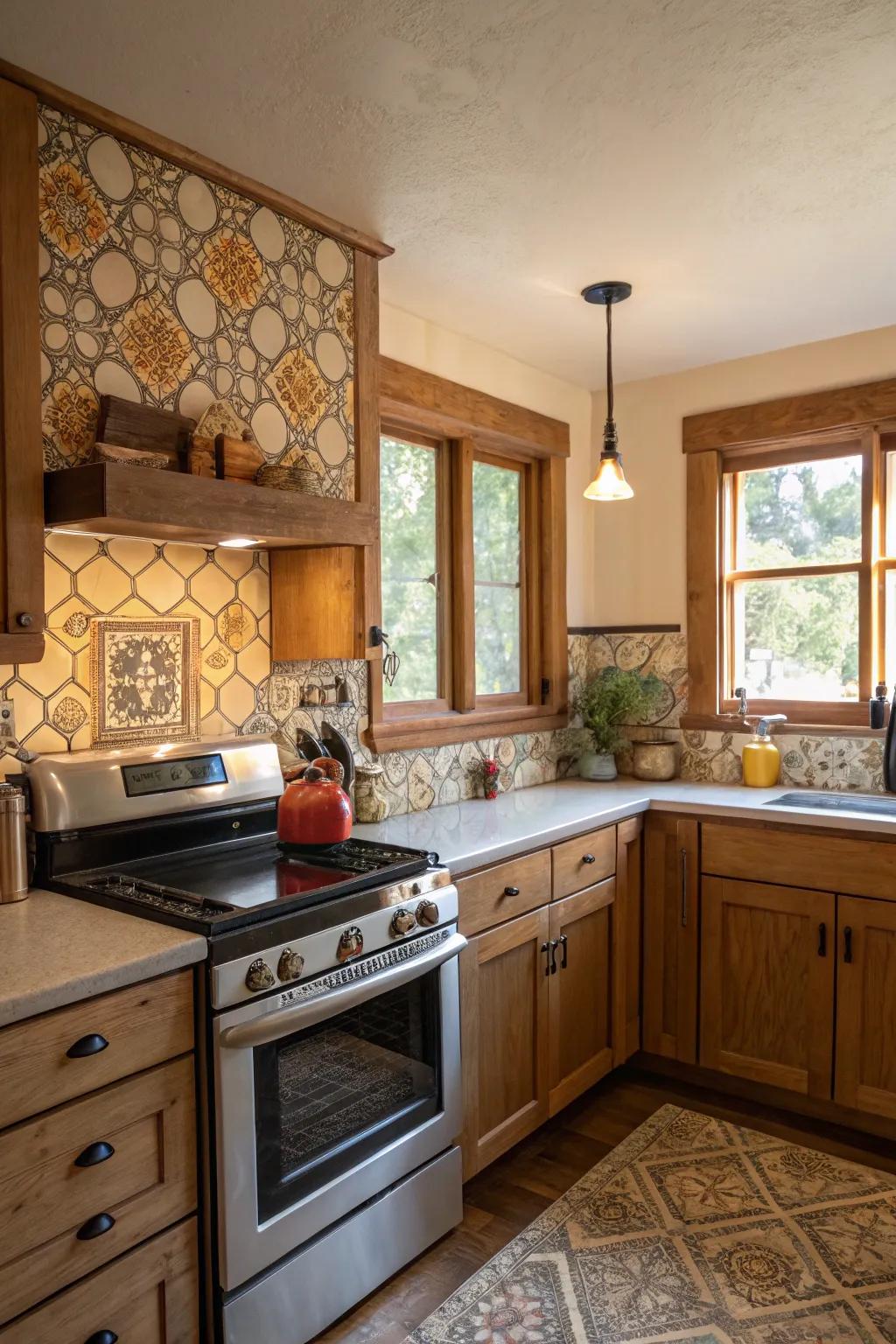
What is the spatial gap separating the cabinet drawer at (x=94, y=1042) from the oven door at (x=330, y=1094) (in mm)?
87

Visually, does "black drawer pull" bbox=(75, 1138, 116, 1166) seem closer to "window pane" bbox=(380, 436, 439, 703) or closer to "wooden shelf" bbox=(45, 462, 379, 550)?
"wooden shelf" bbox=(45, 462, 379, 550)

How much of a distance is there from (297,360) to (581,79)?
912 millimetres

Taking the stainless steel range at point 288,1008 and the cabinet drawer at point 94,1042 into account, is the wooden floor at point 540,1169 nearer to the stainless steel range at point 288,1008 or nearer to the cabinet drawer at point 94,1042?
the stainless steel range at point 288,1008

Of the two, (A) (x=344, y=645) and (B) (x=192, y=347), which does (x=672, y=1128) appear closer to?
(A) (x=344, y=645)

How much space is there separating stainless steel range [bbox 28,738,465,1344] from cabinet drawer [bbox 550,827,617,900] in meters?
0.55

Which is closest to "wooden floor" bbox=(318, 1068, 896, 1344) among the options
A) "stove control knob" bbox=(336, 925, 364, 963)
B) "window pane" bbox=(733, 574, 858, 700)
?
"stove control knob" bbox=(336, 925, 364, 963)

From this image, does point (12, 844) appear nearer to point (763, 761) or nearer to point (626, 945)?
point (626, 945)

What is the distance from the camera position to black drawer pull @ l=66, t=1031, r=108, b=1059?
1345mm

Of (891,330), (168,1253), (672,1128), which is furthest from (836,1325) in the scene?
(891,330)

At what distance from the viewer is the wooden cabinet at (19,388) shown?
165 centimetres

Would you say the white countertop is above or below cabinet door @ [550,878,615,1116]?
above

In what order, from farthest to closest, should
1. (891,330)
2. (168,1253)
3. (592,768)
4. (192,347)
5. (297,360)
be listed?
1. (592,768)
2. (891,330)
3. (297,360)
4. (192,347)
5. (168,1253)

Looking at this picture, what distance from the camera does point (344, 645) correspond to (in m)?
2.30

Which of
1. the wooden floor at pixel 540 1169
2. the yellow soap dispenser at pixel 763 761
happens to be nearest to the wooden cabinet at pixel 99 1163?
the wooden floor at pixel 540 1169
